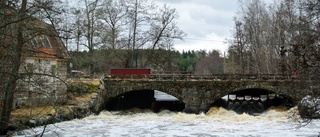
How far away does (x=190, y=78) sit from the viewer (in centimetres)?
2845

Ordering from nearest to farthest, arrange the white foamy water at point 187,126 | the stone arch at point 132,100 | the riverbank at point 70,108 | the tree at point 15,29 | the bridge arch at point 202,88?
the tree at point 15,29, the white foamy water at point 187,126, the riverbank at point 70,108, the bridge arch at point 202,88, the stone arch at point 132,100

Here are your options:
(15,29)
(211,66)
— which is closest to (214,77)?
(15,29)

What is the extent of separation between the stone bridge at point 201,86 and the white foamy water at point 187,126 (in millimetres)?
1239

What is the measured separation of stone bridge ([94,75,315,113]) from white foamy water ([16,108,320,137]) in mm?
1239

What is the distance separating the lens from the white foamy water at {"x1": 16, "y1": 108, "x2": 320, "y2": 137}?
18295 millimetres

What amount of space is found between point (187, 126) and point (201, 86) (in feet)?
22.4

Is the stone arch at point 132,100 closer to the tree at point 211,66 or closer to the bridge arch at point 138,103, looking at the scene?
the bridge arch at point 138,103

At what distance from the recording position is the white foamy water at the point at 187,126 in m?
18.3

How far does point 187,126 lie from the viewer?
846 inches

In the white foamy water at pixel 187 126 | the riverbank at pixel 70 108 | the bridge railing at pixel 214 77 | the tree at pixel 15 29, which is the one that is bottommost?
the white foamy water at pixel 187 126

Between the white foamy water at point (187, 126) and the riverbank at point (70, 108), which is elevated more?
the riverbank at point (70, 108)

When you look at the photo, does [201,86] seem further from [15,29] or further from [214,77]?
[15,29]

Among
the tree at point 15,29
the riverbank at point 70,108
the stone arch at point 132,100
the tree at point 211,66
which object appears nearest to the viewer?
the tree at point 15,29

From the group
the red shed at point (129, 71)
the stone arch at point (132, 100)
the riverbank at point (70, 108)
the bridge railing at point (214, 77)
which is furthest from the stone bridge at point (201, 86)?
the stone arch at point (132, 100)
